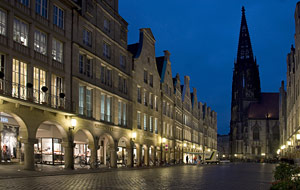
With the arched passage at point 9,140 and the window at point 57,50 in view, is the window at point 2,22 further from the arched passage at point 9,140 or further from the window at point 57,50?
the arched passage at point 9,140

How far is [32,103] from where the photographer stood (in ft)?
81.5

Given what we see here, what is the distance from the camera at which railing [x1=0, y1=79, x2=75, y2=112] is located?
2302 cm

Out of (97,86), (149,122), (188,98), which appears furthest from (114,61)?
(188,98)

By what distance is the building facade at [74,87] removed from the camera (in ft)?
82.4

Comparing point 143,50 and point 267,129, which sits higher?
point 143,50

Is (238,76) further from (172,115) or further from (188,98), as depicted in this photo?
(172,115)

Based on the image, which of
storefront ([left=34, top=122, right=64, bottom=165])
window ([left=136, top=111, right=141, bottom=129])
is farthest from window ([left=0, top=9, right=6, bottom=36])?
window ([left=136, top=111, right=141, bottom=129])

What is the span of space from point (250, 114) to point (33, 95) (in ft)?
375

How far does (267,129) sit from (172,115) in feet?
237

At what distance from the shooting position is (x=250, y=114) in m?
132

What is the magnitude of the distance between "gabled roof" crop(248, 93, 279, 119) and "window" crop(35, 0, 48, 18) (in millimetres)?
111331

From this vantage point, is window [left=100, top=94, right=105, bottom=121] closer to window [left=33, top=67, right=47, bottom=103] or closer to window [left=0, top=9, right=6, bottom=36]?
window [left=33, top=67, right=47, bottom=103]

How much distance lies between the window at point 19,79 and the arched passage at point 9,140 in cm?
334

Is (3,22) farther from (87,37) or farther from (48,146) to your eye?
(48,146)
